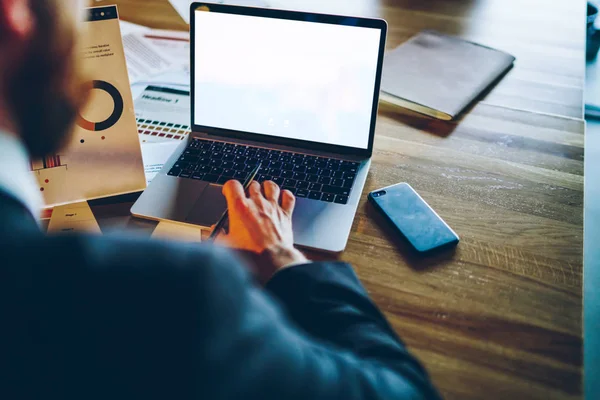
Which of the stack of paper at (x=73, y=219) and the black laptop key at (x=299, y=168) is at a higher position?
the black laptop key at (x=299, y=168)

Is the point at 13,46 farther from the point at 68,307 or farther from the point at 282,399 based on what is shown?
the point at 282,399

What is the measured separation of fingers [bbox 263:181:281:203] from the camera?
2.87 ft

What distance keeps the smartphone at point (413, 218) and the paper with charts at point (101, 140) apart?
1.41 feet

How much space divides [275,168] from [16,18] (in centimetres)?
56

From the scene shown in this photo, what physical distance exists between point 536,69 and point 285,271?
94cm

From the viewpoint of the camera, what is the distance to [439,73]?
1.26m

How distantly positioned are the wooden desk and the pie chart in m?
0.14

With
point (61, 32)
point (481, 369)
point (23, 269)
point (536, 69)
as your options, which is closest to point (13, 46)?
point (61, 32)

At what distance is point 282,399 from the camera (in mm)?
458

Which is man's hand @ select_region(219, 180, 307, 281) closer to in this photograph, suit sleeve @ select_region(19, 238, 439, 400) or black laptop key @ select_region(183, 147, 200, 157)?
black laptop key @ select_region(183, 147, 200, 157)

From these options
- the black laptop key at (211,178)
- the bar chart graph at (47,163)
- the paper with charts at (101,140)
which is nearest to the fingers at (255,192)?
the black laptop key at (211,178)

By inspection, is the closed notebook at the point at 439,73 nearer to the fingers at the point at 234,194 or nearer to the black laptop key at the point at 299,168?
the black laptop key at the point at 299,168

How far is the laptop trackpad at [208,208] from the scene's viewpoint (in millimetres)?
895

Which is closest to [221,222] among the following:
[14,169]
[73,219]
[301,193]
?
[301,193]
